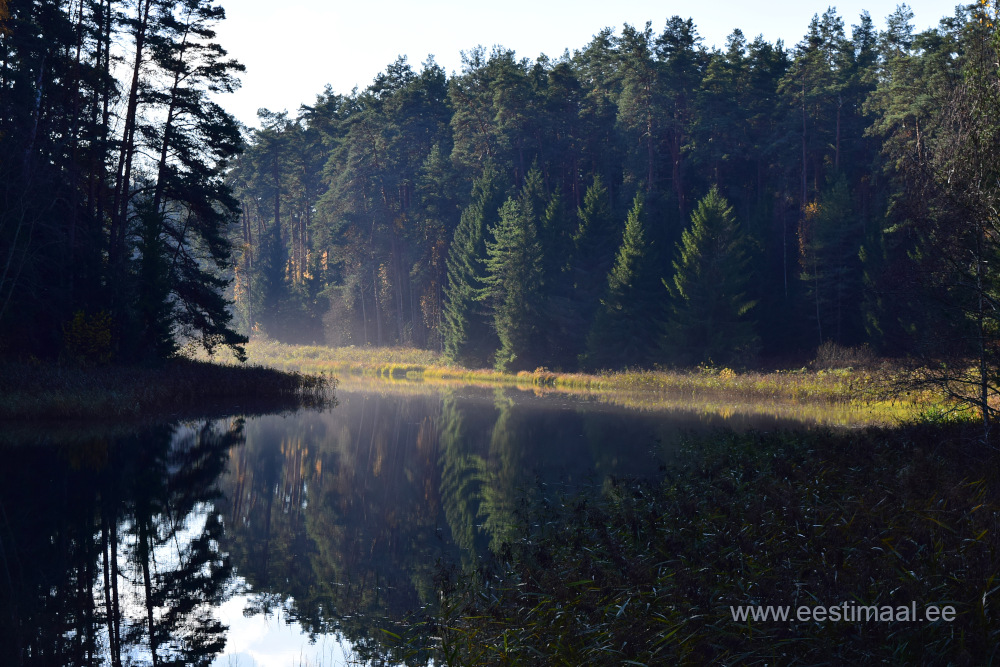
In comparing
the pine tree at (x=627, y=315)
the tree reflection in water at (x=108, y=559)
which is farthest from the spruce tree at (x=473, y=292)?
the tree reflection in water at (x=108, y=559)

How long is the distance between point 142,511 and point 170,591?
4213 mm

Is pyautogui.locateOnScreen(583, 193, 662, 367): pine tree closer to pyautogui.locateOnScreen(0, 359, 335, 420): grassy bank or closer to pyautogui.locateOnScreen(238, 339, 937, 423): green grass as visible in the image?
pyautogui.locateOnScreen(238, 339, 937, 423): green grass

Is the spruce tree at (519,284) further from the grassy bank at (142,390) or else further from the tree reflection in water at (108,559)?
the tree reflection in water at (108,559)

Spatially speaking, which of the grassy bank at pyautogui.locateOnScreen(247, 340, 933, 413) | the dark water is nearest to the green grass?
the grassy bank at pyautogui.locateOnScreen(247, 340, 933, 413)

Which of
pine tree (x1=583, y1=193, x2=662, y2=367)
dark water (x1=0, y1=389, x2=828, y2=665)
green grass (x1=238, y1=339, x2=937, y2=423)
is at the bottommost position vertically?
dark water (x1=0, y1=389, x2=828, y2=665)

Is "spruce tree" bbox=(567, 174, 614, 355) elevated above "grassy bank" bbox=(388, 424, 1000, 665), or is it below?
above

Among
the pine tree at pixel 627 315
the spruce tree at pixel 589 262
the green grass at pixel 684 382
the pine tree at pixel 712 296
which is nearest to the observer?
the green grass at pixel 684 382

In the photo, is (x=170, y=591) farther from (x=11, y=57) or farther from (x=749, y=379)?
(x=749, y=379)

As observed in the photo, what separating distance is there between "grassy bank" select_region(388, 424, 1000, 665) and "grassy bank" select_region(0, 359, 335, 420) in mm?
16779

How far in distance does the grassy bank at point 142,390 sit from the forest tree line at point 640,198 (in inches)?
740

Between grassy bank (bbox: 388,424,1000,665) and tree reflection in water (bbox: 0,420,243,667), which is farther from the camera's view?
tree reflection in water (bbox: 0,420,243,667)

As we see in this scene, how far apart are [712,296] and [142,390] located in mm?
31349

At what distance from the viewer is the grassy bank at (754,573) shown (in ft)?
19.2

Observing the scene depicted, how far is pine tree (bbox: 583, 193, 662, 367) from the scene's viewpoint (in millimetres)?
47500
